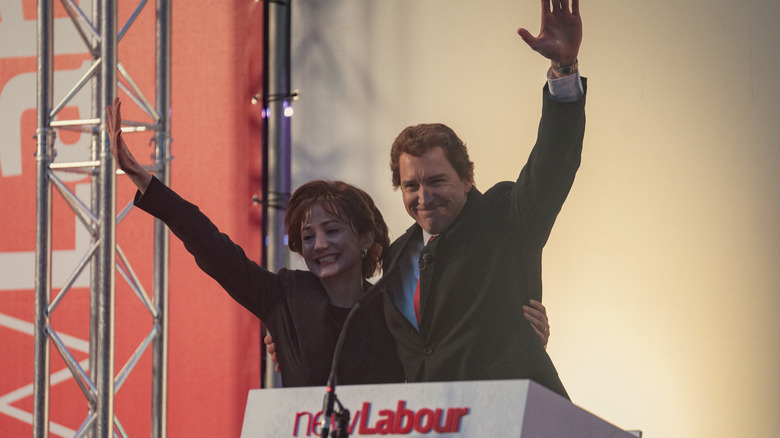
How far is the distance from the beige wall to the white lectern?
264cm

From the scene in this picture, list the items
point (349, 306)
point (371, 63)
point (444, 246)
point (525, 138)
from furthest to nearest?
point (371, 63) < point (525, 138) < point (349, 306) < point (444, 246)

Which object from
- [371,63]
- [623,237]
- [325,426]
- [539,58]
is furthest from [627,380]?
[325,426]

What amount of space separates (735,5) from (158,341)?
281 cm

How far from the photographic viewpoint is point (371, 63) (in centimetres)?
462

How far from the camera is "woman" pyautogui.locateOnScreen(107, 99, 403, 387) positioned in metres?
2.43

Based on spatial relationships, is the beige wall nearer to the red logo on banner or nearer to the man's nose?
the man's nose

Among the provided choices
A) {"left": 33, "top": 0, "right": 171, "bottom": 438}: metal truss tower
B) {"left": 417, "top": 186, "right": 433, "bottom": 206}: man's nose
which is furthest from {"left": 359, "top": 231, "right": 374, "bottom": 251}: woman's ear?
{"left": 33, "top": 0, "right": 171, "bottom": 438}: metal truss tower

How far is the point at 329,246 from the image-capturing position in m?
2.56

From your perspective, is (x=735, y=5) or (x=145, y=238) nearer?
(x=735, y=5)

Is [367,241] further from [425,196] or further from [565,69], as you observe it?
[565,69]

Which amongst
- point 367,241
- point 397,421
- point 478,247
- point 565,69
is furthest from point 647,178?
point 397,421

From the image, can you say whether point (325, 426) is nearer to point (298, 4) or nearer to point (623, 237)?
point (623, 237)

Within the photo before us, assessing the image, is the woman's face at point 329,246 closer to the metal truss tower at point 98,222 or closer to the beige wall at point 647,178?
the metal truss tower at point 98,222

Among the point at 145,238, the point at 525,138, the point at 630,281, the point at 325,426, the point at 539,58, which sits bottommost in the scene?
the point at 325,426
